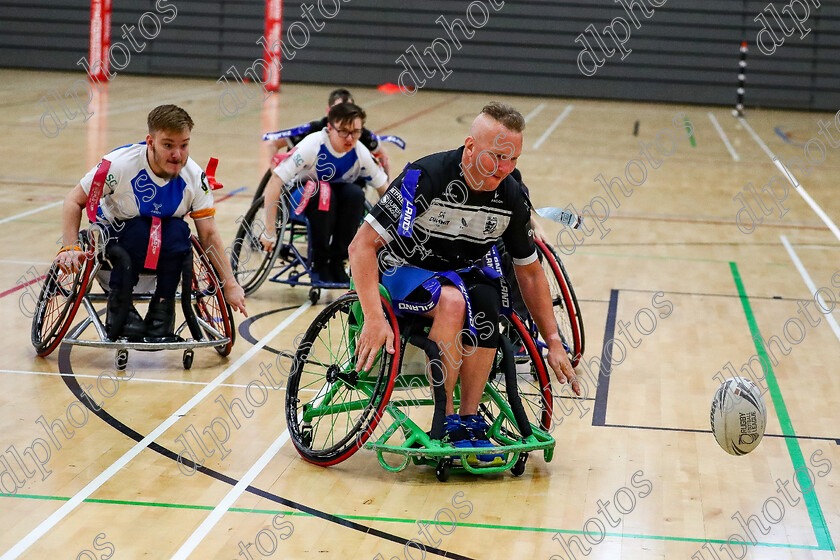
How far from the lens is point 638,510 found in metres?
3.19

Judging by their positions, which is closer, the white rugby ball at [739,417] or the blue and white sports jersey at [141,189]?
the white rugby ball at [739,417]

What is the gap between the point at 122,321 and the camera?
4289 mm

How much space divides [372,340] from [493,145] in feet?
2.28

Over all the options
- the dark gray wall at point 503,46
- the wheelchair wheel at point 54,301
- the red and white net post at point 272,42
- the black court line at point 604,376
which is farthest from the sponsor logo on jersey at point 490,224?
the dark gray wall at point 503,46

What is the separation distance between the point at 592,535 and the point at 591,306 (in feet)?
9.67

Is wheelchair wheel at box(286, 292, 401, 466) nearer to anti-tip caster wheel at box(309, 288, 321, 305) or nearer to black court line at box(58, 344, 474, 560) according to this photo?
black court line at box(58, 344, 474, 560)

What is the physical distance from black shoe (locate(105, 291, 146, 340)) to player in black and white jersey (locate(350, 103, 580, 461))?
1372mm

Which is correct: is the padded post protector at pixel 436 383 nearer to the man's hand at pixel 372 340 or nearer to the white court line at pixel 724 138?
the man's hand at pixel 372 340

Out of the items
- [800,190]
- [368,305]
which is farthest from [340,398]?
[800,190]

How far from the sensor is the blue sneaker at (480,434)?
3.35m

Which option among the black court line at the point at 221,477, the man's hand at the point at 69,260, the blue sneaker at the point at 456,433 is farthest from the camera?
the man's hand at the point at 69,260

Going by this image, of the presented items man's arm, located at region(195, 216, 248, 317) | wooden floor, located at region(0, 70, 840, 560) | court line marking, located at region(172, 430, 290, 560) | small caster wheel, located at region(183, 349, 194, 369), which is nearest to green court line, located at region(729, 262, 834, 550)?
wooden floor, located at region(0, 70, 840, 560)

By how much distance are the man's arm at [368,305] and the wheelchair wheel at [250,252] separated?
8.07 feet

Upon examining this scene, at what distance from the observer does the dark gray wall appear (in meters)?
19.8
